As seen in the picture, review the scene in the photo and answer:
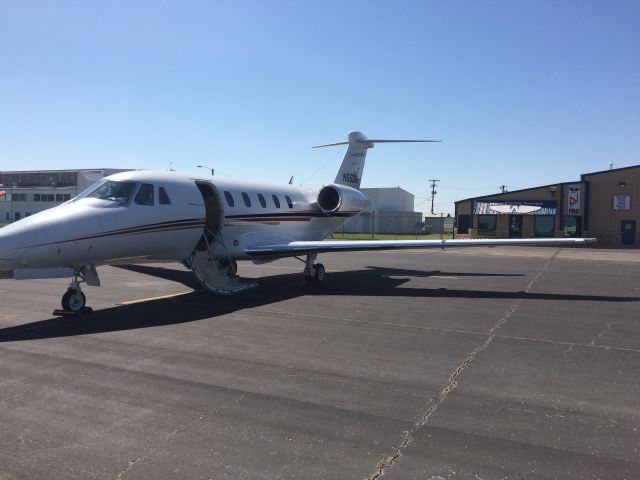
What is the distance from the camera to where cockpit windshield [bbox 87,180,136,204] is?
411 inches

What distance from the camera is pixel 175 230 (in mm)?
11758

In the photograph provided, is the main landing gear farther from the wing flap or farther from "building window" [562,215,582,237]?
"building window" [562,215,582,237]

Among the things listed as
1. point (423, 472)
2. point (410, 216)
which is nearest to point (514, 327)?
point (423, 472)

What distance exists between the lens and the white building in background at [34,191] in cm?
7188

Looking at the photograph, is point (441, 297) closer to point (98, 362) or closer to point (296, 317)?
point (296, 317)

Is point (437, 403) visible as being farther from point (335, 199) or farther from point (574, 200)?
point (574, 200)

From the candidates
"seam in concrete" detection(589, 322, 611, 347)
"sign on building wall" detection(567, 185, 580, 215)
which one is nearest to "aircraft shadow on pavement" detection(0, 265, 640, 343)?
"seam in concrete" detection(589, 322, 611, 347)

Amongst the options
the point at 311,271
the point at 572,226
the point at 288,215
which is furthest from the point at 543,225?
the point at 311,271

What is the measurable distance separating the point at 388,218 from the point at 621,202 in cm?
3494

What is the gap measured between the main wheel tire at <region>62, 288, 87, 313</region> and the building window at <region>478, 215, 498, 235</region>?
42784 mm

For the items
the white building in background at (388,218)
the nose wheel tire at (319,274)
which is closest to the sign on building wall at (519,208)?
the white building in background at (388,218)

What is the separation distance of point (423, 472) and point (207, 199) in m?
11.4

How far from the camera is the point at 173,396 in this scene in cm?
543

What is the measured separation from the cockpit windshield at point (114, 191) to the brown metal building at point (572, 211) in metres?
40.3
